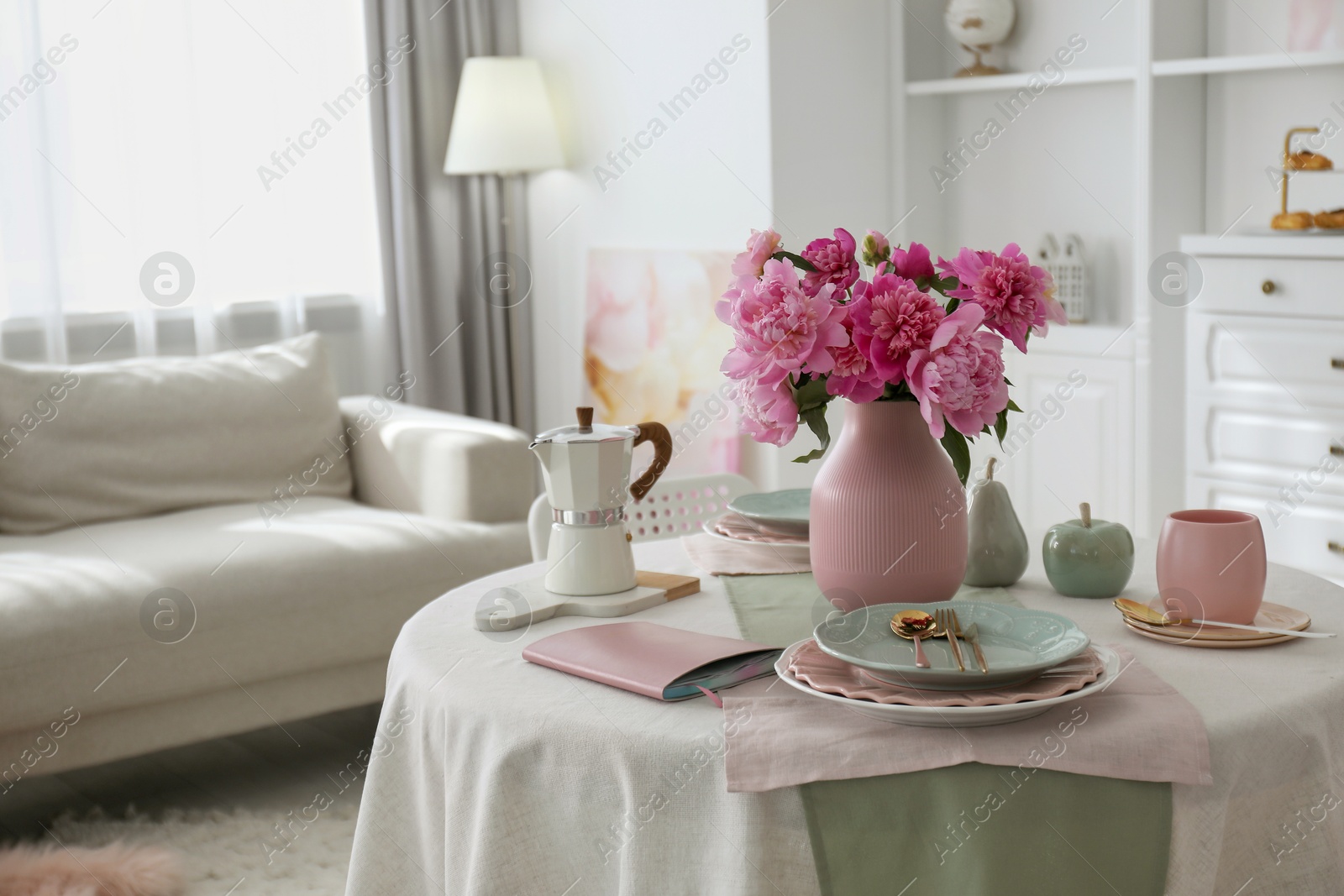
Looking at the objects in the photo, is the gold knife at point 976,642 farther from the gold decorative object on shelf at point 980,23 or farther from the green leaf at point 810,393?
the gold decorative object on shelf at point 980,23

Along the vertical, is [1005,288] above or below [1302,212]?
below

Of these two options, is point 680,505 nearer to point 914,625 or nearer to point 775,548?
point 775,548

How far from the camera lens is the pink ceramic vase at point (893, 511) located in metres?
1.26

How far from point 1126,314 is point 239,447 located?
2.28 meters

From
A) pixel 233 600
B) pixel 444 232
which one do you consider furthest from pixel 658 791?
pixel 444 232

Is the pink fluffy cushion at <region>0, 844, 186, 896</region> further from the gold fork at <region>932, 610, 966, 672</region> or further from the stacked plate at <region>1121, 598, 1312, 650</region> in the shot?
the stacked plate at <region>1121, 598, 1312, 650</region>

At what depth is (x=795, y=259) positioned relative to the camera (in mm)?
1272

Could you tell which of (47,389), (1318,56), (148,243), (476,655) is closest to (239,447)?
(47,389)

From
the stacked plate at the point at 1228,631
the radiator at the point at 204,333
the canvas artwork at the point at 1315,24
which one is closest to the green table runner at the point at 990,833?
the stacked plate at the point at 1228,631

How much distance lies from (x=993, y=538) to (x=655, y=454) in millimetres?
415

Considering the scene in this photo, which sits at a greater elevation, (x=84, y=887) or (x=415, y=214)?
(x=415, y=214)

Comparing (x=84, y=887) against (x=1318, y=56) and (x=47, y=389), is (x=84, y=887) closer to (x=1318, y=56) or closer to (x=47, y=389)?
(x=47, y=389)

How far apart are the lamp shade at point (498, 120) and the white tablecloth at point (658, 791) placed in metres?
2.67

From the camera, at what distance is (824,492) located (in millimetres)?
1295
